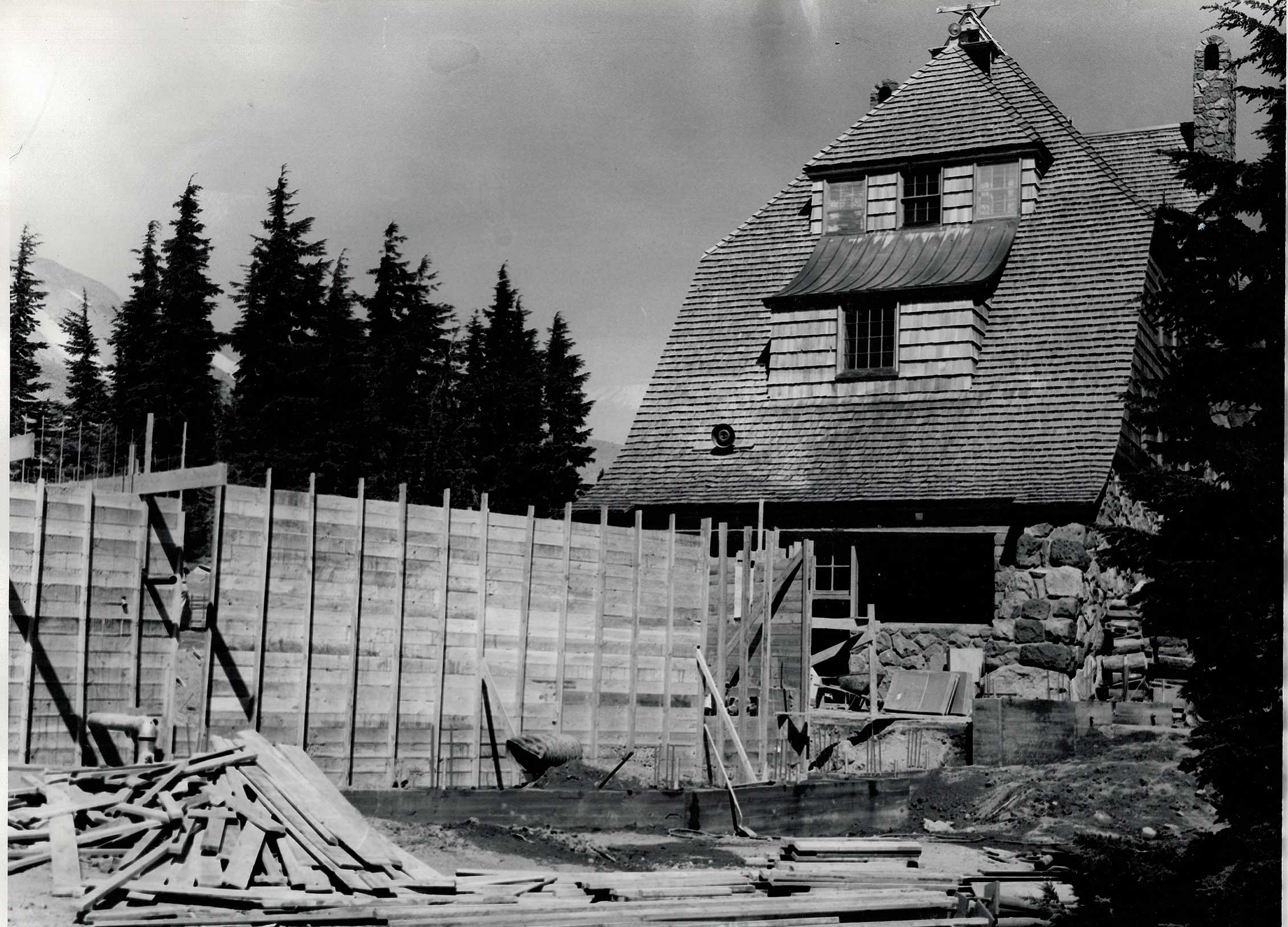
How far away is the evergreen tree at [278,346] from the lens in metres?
35.0

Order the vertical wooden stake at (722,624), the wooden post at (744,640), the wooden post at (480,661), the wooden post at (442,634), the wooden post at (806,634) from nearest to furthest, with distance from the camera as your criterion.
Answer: the wooden post at (442,634) → the wooden post at (480,661) → the vertical wooden stake at (722,624) → the wooden post at (744,640) → the wooden post at (806,634)

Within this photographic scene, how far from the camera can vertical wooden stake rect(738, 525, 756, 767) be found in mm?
18547

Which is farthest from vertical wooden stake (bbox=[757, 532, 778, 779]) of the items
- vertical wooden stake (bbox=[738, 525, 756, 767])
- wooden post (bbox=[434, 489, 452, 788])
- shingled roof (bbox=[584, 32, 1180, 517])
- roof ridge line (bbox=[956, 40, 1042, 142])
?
roof ridge line (bbox=[956, 40, 1042, 142])

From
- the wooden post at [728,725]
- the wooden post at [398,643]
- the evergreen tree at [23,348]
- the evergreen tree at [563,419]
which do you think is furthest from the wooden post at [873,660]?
the evergreen tree at [563,419]

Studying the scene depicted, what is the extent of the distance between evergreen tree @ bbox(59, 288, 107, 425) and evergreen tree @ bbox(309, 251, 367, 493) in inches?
192

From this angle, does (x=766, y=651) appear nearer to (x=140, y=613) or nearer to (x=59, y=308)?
(x=140, y=613)

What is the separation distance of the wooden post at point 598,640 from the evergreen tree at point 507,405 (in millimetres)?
22589

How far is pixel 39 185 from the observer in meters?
13.9

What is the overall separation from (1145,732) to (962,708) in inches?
132

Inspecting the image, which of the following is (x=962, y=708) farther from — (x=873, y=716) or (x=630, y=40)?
(x=630, y=40)

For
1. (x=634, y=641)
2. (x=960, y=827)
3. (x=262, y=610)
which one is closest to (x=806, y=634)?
(x=634, y=641)

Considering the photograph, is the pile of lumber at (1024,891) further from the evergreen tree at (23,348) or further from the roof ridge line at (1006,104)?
the evergreen tree at (23,348)

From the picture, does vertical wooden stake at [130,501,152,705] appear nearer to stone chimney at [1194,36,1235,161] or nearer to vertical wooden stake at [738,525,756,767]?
vertical wooden stake at [738,525,756,767]

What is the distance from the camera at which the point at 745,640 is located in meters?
18.8
